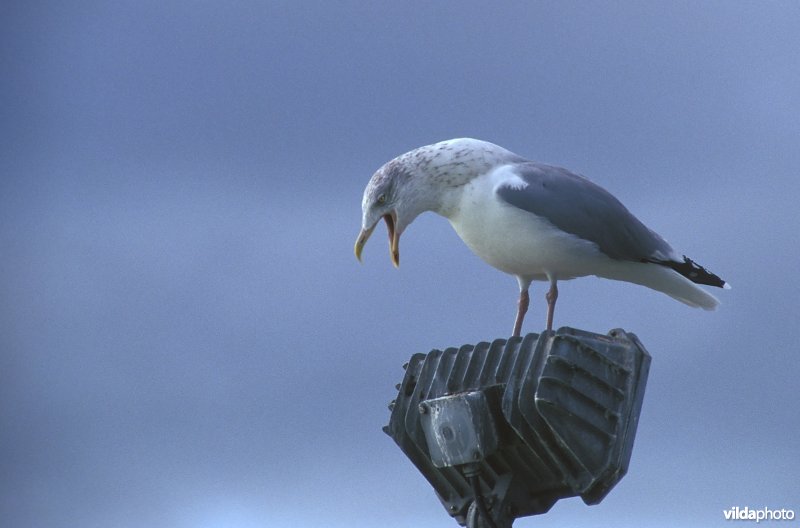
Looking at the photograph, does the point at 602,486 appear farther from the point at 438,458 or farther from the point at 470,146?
the point at 470,146

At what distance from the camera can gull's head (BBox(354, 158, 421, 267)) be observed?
951 cm

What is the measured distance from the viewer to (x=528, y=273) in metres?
9.47

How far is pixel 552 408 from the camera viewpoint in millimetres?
6766

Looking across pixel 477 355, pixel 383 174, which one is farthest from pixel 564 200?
pixel 477 355

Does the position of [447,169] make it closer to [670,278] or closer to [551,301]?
[551,301]

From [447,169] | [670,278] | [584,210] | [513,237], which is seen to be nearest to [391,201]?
[447,169]

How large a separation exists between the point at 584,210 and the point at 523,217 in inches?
23.5

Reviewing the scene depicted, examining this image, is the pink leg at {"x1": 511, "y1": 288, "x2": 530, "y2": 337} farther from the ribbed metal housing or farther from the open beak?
the ribbed metal housing

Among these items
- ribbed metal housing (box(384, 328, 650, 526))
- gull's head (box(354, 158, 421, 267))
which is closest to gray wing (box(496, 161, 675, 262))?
gull's head (box(354, 158, 421, 267))

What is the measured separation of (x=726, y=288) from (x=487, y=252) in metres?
2.26

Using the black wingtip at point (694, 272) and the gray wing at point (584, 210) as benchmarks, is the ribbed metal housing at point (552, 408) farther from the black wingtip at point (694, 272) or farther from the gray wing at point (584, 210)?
the black wingtip at point (694, 272)

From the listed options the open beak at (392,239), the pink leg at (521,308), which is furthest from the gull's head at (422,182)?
the pink leg at (521,308)

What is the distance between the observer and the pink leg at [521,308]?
966 cm

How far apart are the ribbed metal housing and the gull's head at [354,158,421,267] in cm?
215
